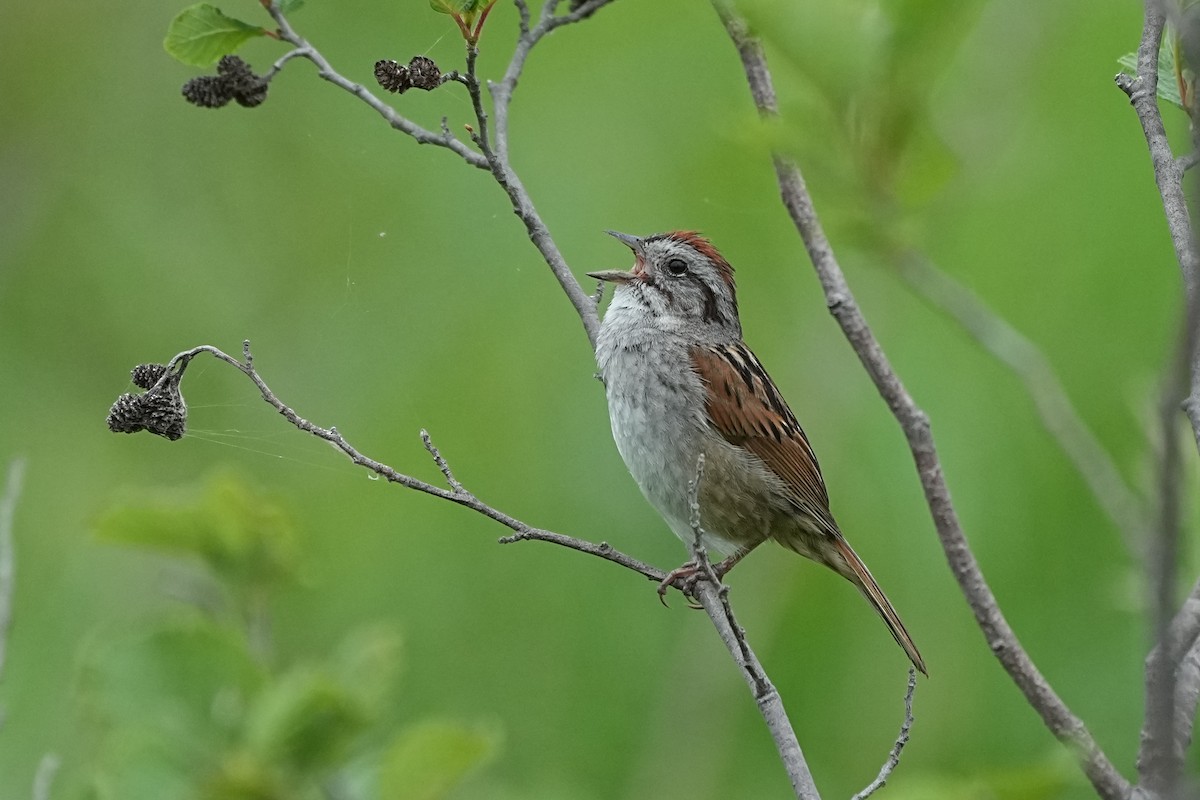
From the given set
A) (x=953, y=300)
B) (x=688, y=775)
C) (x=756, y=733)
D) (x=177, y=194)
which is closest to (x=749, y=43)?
(x=953, y=300)

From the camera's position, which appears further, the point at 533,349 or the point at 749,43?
the point at 533,349

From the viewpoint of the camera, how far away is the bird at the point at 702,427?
3.28 m

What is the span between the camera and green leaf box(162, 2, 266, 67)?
2078 millimetres

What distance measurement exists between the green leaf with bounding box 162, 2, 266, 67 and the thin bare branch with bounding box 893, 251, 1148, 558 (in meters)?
1.13

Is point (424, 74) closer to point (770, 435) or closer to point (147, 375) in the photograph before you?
point (147, 375)

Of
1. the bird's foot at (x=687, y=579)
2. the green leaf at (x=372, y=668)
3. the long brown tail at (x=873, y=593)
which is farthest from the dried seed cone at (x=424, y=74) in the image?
the long brown tail at (x=873, y=593)

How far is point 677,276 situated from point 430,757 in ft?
5.51

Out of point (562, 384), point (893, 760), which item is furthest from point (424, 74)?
point (562, 384)

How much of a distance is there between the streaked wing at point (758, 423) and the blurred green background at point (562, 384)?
0.48m

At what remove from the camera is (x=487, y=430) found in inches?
185

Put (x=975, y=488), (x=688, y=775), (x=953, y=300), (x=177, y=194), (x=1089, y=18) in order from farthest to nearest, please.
A: (x=177, y=194) < (x=1089, y=18) < (x=975, y=488) < (x=688, y=775) < (x=953, y=300)

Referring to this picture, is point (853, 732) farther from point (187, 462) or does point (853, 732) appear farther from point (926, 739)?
point (187, 462)

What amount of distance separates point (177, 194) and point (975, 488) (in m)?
3.48

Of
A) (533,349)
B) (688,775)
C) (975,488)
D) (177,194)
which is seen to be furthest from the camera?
(177,194)
